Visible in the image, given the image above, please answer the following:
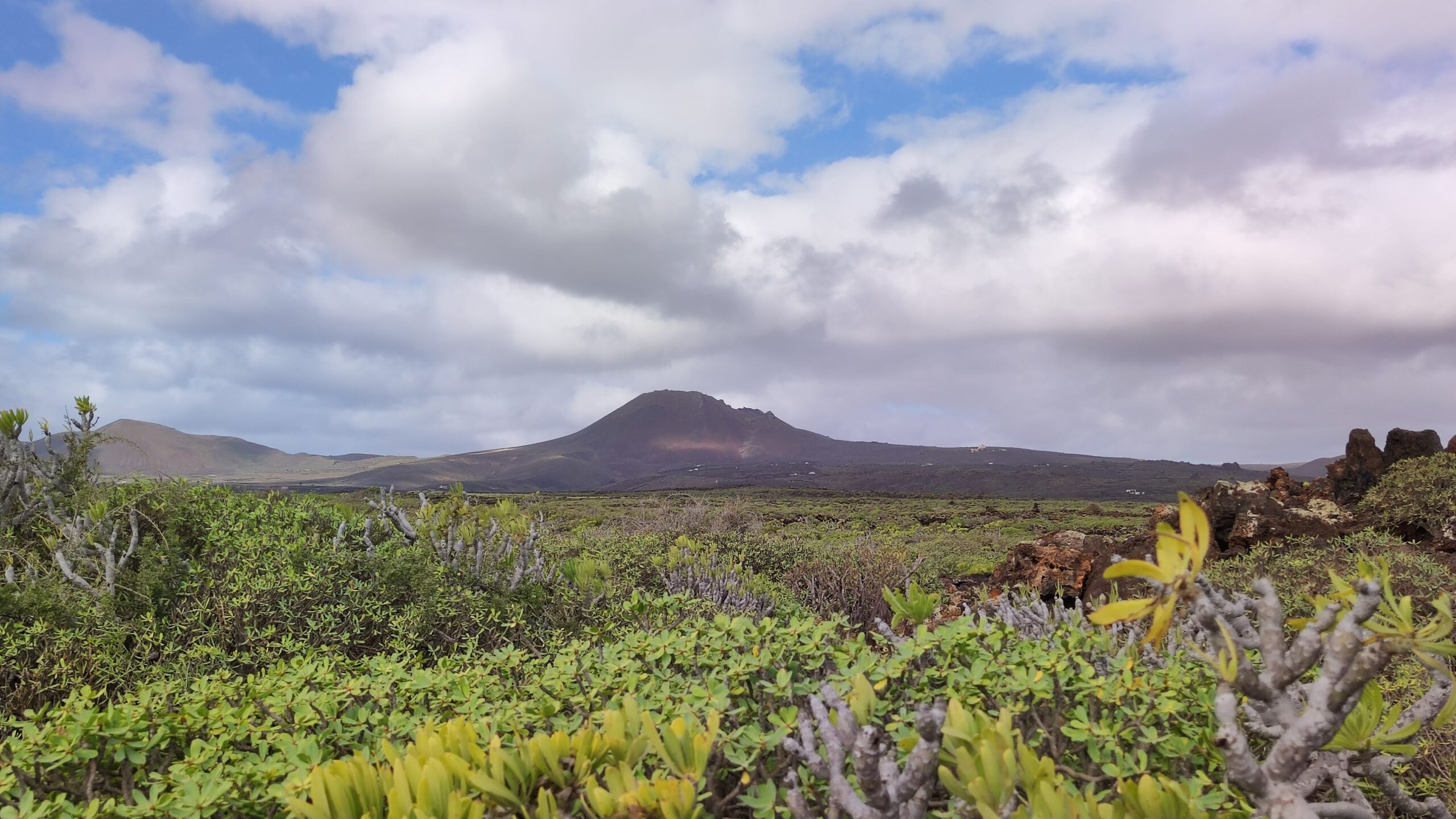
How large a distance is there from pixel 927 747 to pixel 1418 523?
12.1 m

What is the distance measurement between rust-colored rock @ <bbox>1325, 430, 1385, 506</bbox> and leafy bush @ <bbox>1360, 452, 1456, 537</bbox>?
1.38 metres

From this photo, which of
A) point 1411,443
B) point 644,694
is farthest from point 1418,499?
point 644,694

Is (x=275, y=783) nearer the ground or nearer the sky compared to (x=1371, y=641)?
nearer the ground

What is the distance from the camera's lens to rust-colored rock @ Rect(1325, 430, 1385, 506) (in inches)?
495

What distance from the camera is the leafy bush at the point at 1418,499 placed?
980cm

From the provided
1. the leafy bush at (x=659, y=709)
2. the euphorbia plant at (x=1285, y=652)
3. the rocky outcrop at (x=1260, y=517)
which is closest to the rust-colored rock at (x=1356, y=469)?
the rocky outcrop at (x=1260, y=517)

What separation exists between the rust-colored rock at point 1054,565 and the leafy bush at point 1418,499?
4205mm

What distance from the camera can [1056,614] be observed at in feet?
14.5

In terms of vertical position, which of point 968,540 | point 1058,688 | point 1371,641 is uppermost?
point 1371,641

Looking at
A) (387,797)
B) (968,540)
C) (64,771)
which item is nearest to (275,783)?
(387,797)

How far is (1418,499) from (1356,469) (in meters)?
3.26

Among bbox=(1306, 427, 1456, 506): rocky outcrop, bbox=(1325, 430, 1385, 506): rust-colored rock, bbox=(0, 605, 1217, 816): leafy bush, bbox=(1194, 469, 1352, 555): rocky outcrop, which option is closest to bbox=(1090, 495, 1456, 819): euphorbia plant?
bbox=(0, 605, 1217, 816): leafy bush

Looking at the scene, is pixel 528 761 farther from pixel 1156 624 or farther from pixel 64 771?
pixel 64 771

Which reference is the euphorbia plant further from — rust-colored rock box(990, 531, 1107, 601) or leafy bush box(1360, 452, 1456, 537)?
leafy bush box(1360, 452, 1456, 537)
